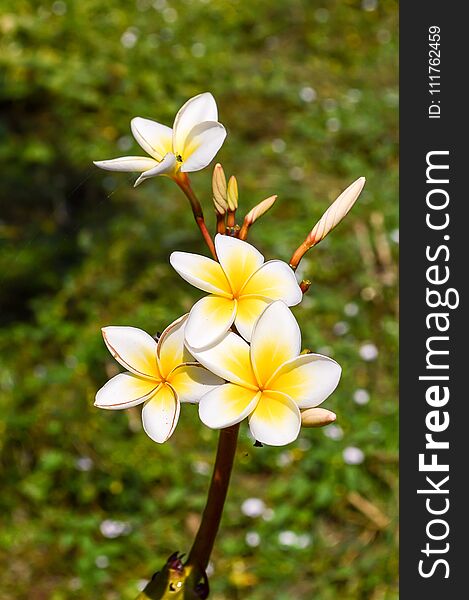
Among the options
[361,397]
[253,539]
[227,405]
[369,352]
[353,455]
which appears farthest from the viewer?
[369,352]

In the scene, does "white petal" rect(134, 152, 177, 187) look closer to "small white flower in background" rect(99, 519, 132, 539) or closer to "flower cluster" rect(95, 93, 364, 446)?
"flower cluster" rect(95, 93, 364, 446)

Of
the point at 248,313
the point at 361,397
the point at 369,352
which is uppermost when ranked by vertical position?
the point at 369,352

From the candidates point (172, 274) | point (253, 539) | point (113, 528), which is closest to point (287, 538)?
point (253, 539)

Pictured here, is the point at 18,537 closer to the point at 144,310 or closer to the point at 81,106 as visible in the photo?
the point at 144,310

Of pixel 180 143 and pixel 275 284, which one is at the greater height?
pixel 180 143

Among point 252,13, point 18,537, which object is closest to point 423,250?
point 18,537

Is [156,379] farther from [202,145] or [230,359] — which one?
[202,145]
